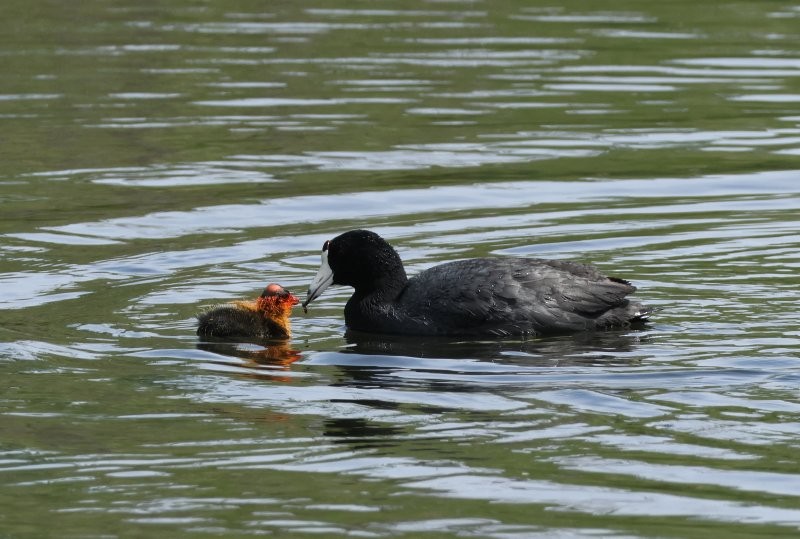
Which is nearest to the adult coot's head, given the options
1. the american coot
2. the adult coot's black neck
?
the adult coot's black neck

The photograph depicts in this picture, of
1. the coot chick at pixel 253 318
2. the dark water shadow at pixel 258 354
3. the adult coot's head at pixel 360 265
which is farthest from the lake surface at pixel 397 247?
the adult coot's head at pixel 360 265

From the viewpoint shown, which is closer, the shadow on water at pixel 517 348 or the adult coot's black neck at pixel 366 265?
the shadow on water at pixel 517 348

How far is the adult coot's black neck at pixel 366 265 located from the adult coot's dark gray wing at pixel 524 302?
1.57ft

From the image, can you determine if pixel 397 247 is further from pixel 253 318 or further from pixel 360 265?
pixel 253 318

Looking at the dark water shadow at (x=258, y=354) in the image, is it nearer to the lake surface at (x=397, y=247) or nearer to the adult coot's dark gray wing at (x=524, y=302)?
the lake surface at (x=397, y=247)

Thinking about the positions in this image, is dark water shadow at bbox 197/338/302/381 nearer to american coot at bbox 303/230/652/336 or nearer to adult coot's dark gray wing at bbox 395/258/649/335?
american coot at bbox 303/230/652/336

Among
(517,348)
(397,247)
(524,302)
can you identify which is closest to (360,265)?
(524,302)

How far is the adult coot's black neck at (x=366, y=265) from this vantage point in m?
11.1

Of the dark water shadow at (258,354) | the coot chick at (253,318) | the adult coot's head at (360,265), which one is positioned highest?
the adult coot's head at (360,265)

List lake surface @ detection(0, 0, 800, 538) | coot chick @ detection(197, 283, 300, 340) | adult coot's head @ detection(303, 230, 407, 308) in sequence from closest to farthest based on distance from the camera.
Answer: lake surface @ detection(0, 0, 800, 538), coot chick @ detection(197, 283, 300, 340), adult coot's head @ detection(303, 230, 407, 308)

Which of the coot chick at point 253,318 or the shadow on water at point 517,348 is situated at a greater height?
the coot chick at point 253,318

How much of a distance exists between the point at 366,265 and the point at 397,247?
1884mm

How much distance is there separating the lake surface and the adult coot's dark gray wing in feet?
0.51

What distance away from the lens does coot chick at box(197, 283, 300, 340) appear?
10.4m
